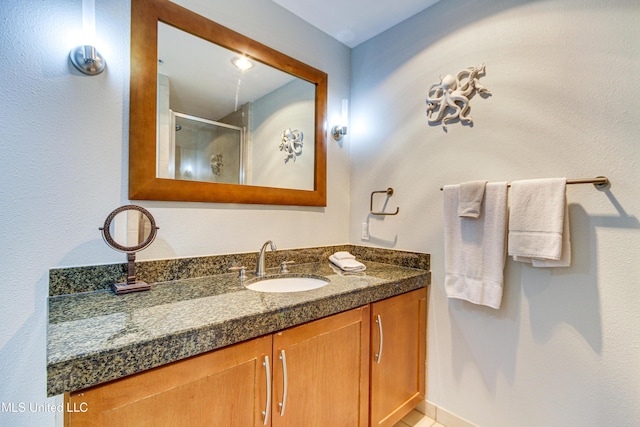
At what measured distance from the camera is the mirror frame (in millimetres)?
1173

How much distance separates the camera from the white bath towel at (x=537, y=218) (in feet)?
3.65

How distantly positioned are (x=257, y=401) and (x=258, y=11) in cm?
185

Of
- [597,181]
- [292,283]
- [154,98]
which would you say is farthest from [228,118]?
[597,181]

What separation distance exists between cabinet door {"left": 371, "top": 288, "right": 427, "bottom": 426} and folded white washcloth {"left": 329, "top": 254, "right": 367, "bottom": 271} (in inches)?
10.8

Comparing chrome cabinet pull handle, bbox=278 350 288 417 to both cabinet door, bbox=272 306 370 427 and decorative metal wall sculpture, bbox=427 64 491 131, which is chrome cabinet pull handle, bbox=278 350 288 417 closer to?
cabinet door, bbox=272 306 370 427

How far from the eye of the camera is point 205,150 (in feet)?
4.52

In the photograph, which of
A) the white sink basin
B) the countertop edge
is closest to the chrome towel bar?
the countertop edge

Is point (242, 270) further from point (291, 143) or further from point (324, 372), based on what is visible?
point (291, 143)

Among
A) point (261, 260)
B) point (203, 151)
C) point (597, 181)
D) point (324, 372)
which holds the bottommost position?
point (324, 372)

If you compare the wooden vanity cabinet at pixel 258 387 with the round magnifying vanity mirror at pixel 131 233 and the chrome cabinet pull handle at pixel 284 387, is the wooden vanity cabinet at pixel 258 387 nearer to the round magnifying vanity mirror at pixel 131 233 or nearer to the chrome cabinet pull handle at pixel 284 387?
the chrome cabinet pull handle at pixel 284 387

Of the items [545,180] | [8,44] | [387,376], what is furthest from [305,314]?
[8,44]

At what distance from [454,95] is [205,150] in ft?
4.32

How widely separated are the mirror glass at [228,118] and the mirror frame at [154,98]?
30 millimetres

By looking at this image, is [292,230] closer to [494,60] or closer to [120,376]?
[120,376]
